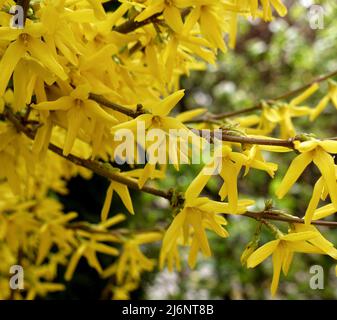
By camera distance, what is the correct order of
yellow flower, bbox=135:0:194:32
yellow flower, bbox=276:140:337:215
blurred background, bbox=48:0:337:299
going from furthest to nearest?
blurred background, bbox=48:0:337:299 → yellow flower, bbox=135:0:194:32 → yellow flower, bbox=276:140:337:215

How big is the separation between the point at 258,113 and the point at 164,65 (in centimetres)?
44

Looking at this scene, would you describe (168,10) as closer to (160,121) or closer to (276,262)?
(160,121)

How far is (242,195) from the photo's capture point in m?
2.54

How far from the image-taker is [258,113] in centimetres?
142

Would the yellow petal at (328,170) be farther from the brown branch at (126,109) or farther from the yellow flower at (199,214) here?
the brown branch at (126,109)

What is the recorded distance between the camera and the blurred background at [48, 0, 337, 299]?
200 cm

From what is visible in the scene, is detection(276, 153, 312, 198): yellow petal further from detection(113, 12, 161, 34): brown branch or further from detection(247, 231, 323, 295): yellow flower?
detection(113, 12, 161, 34): brown branch

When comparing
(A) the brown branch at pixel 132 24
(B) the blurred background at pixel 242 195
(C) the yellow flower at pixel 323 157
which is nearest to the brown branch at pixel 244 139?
(C) the yellow flower at pixel 323 157

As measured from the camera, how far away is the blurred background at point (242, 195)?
2.00 metres

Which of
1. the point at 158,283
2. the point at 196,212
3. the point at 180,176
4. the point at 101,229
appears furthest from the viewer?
the point at 158,283

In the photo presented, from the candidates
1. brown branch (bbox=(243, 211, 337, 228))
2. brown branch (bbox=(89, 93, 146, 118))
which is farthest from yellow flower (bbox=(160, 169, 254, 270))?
brown branch (bbox=(89, 93, 146, 118))
